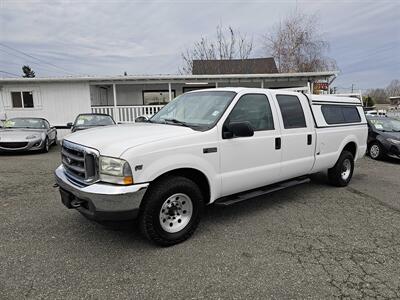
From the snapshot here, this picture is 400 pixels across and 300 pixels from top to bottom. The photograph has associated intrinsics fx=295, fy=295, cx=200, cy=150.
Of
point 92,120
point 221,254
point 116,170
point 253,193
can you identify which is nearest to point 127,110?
point 92,120

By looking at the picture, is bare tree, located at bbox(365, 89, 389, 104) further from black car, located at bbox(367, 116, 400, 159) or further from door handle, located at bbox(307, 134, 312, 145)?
door handle, located at bbox(307, 134, 312, 145)

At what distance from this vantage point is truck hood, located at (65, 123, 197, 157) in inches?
123

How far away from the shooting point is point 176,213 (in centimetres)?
362

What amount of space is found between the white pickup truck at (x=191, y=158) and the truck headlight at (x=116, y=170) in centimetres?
1

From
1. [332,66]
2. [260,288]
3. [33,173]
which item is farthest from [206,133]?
[332,66]

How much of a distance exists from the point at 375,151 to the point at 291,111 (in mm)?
6937

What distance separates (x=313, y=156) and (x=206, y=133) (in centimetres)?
249

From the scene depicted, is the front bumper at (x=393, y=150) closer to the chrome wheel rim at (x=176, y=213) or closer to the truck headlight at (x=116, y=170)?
the chrome wheel rim at (x=176, y=213)

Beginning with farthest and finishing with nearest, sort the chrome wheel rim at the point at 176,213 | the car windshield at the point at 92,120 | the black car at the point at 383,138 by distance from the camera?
the car windshield at the point at 92,120
the black car at the point at 383,138
the chrome wheel rim at the point at 176,213

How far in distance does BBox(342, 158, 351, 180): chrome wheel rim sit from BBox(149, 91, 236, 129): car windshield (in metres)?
3.48

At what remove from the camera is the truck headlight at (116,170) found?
9.91 ft

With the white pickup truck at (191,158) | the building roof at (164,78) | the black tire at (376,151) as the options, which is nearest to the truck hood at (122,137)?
the white pickup truck at (191,158)

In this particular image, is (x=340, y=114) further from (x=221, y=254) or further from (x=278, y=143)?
(x=221, y=254)

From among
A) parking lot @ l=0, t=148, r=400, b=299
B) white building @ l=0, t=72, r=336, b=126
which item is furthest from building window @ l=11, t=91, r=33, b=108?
parking lot @ l=0, t=148, r=400, b=299
